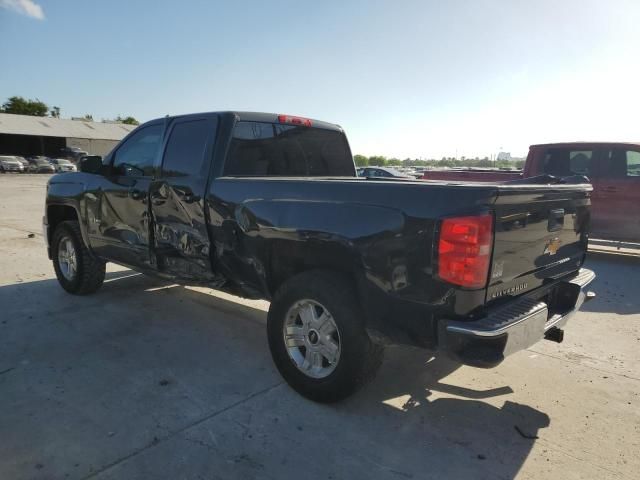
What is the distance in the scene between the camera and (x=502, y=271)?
2777 millimetres

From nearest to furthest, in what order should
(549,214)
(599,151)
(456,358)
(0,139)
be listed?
(456,358) → (549,214) → (599,151) → (0,139)

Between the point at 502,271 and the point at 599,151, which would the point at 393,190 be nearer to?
the point at 502,271

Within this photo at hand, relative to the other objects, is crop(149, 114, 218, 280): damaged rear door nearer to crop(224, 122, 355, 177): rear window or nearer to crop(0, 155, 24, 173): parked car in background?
crop(224, 122, 355, 177): rear window

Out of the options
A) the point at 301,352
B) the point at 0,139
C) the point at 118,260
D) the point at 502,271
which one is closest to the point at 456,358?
the point at 502,271

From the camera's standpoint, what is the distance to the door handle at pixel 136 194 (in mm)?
4575

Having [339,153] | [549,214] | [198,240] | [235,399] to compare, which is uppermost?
[339,153]

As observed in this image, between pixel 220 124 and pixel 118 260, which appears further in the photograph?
pixel 118 260

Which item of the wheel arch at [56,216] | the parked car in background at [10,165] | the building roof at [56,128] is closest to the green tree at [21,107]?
the building roof at [56,128]

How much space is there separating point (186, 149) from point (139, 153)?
87 cm

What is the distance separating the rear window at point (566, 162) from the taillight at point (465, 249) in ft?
22.4

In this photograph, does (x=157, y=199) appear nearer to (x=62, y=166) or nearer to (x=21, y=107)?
(x=62, y=166)

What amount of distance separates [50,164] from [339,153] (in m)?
45.8

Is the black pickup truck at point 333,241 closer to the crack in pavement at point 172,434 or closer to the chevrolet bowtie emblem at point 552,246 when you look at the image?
the chevrolet bowtie emblem at point 552,246

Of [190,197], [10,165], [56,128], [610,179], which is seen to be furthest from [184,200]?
[56,128]
